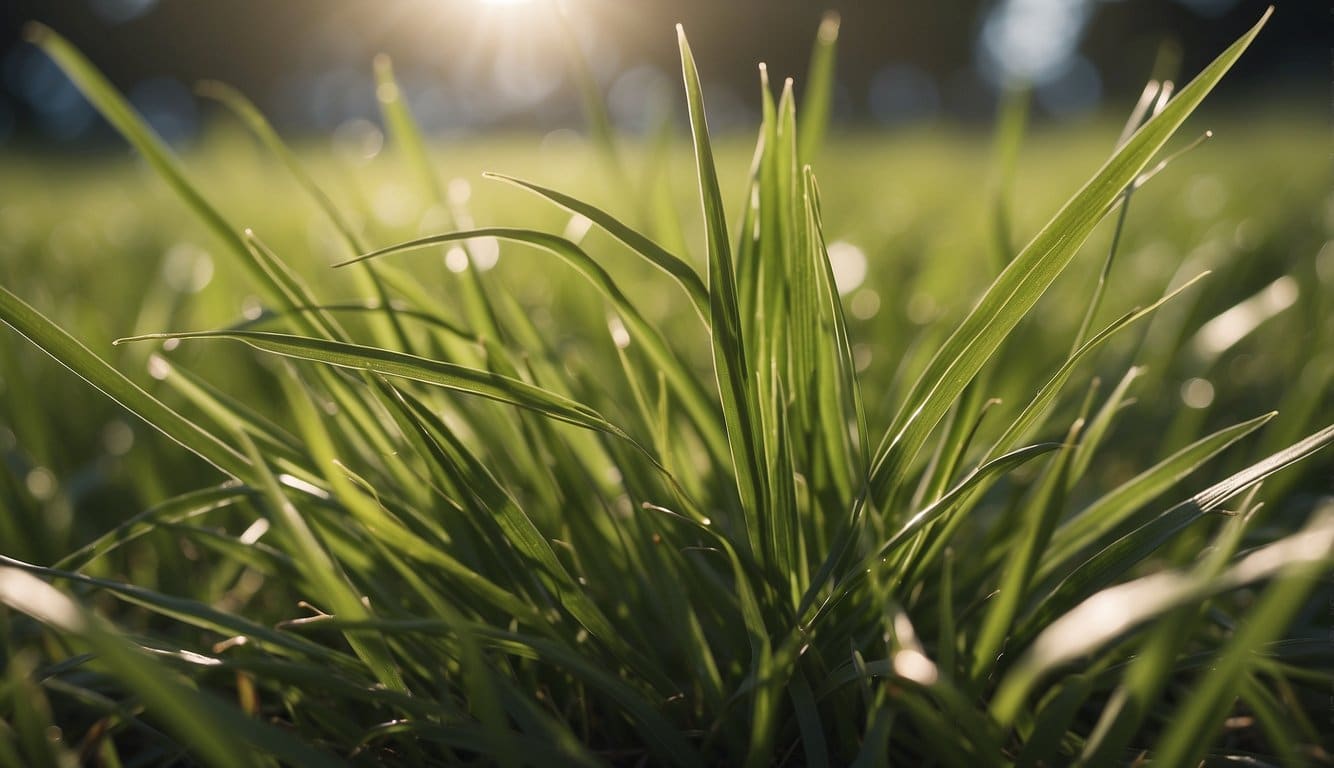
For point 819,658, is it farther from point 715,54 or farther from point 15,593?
point 715,54

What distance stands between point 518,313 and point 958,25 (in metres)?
23.2

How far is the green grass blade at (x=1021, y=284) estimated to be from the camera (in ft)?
1.46

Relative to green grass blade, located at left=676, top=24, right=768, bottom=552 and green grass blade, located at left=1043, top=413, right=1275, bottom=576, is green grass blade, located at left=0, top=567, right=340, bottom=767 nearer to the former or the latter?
green grass blade, located at left=676, top=24, right=768, bottom=552

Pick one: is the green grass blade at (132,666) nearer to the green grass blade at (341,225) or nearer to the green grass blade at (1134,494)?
the green grass blade at (341,225)

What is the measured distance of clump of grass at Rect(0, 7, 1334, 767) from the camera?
0.43 meters

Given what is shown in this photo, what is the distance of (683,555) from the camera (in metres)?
0.58

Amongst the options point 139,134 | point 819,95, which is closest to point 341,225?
point 139,134

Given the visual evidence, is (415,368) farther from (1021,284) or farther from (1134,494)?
(1134,494)

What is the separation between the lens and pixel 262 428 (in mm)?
621

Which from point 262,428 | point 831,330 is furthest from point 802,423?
point 262,428

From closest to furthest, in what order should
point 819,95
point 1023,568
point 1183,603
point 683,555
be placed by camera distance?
point 1183,603
point 1023,568
point 683,555
point 819,95

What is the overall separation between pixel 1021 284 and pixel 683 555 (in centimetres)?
28

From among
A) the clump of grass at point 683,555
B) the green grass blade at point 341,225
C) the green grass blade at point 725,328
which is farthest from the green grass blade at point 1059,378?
the green grass blade at point 341,225

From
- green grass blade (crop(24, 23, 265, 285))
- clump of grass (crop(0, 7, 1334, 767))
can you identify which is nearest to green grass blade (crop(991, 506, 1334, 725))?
clump of grass (crop(0, 7, 1334, 767))
